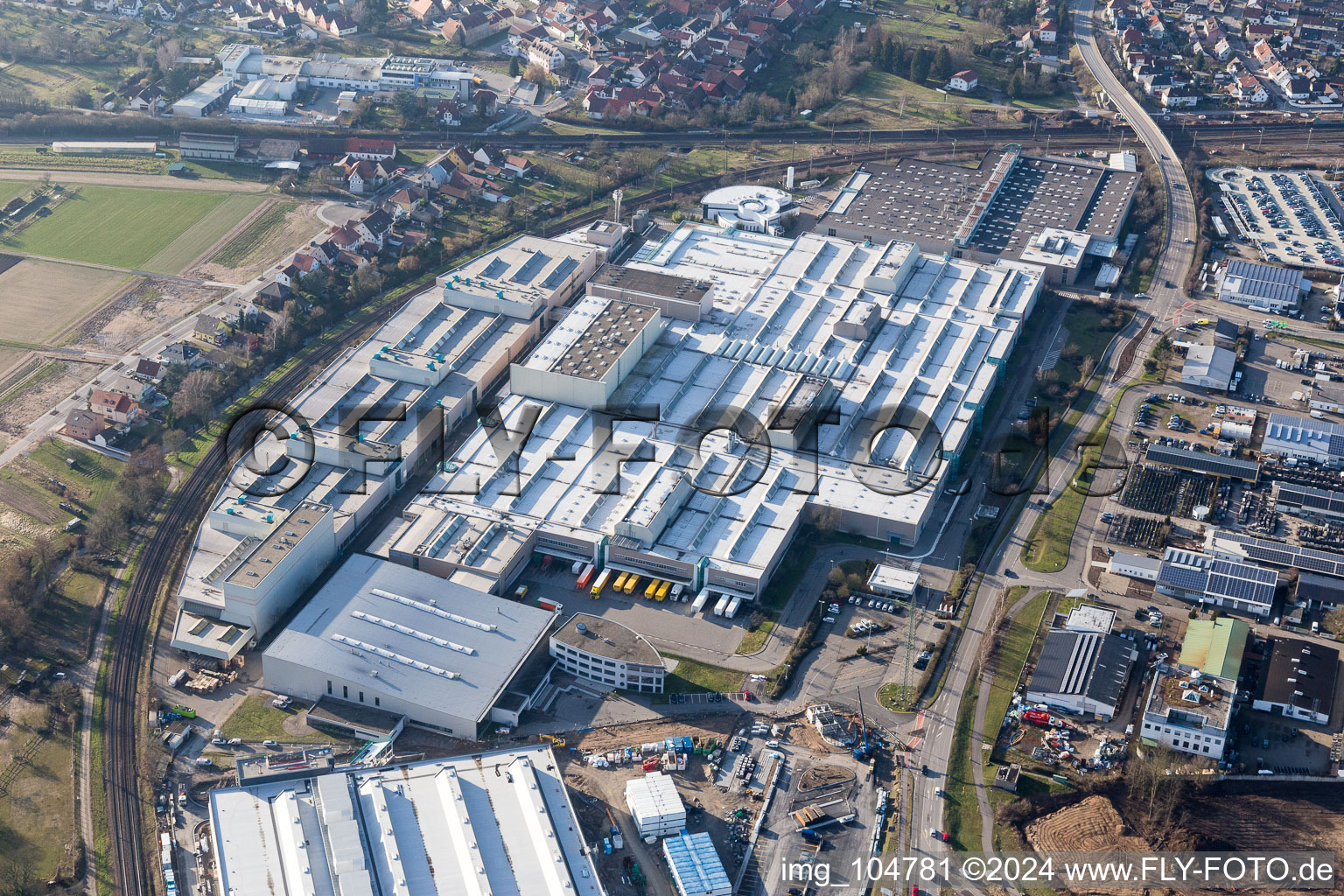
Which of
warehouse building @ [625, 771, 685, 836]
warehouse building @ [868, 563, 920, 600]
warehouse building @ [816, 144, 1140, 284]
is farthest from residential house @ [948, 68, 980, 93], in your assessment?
warehouse building @ [625, 771, 685, 836]

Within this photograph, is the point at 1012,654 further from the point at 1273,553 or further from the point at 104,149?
the point at 104,149

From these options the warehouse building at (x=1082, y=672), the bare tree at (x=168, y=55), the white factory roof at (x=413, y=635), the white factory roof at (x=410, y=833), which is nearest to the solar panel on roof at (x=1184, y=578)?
the warehouse building at (x=1082, y=672)

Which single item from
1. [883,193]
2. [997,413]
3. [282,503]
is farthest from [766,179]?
[282,503]

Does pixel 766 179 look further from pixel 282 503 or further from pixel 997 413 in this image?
pixel 282 503

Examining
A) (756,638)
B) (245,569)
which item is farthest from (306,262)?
(756,638)

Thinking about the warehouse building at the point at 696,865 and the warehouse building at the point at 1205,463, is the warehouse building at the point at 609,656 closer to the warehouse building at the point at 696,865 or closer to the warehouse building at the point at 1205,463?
the warehouse building at the point at 696,865
